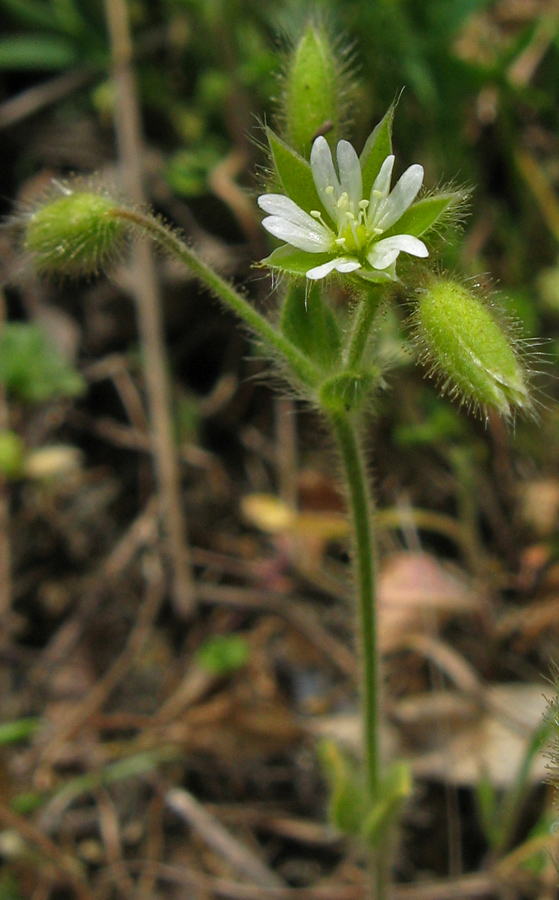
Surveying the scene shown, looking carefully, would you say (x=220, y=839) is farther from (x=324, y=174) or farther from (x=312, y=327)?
(x=324, y=174)

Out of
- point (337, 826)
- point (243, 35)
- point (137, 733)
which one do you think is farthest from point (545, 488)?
point (243, 35)

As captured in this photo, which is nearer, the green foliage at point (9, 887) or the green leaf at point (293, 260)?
the green leaf at point (293, 260)

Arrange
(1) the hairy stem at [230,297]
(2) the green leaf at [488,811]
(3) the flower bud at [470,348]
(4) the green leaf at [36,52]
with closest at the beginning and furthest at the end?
1. (3) the flower bud at [470,348]
2. (1) the hairy stem at [230,297]
3. (2) the green leaf at [488,811]
4. (4) the green leaf at [36,52]

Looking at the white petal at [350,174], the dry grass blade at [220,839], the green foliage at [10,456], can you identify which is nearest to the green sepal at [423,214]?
the white petal at [350,174]

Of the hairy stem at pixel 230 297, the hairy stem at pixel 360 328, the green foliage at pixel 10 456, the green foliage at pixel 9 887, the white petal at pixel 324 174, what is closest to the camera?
the hairy stem at pixel 360 328

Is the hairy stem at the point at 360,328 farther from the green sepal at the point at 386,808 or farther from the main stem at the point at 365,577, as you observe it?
the green sepal at the point at 386,808

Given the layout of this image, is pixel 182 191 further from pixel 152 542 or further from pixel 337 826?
pixel 337 826

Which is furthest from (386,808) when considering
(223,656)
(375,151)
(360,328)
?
(375,151)
